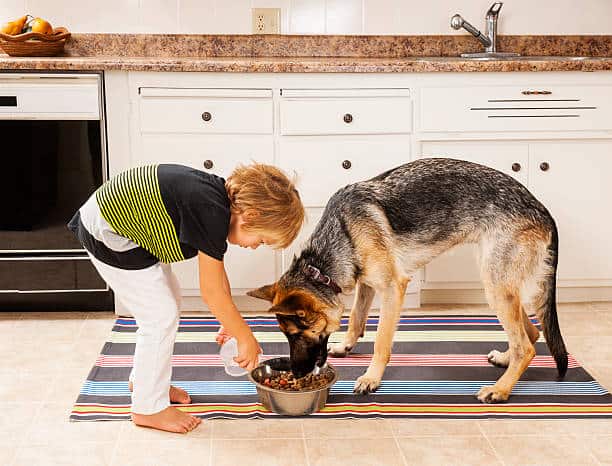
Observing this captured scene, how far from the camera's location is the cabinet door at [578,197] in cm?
371

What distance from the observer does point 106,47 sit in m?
4.19

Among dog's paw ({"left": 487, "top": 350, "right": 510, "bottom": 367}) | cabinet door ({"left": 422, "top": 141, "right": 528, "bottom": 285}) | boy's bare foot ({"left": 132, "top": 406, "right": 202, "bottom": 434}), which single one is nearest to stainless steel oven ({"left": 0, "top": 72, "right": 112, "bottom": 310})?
boy's bare foot ({"left": 132, "top": 406, "right": 202, "bottom": 434})

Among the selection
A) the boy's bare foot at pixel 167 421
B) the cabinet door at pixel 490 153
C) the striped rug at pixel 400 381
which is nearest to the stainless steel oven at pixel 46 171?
the striped rug at pixel 400 381

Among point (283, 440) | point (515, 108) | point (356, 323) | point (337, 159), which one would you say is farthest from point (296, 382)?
point (515, 108)

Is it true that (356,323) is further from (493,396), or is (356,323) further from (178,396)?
(178,396)

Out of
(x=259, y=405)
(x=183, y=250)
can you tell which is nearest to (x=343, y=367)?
(x=259, y=405)

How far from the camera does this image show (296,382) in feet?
8.98

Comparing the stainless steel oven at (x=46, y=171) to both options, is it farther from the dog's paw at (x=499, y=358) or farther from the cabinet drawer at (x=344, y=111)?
the dog's paw at (x=499, y=358)

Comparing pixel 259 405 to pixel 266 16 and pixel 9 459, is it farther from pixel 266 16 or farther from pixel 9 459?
pixel 266 16

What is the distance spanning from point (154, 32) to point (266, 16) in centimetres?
56

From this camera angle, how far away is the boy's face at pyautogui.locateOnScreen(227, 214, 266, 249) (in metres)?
2.36

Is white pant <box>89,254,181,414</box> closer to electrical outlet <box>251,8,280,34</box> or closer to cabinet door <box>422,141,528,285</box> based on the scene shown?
cabinet door <box>422,141,528,285</box>

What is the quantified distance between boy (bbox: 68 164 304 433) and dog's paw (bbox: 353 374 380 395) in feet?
1.90

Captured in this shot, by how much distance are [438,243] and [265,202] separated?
2.89 feet
